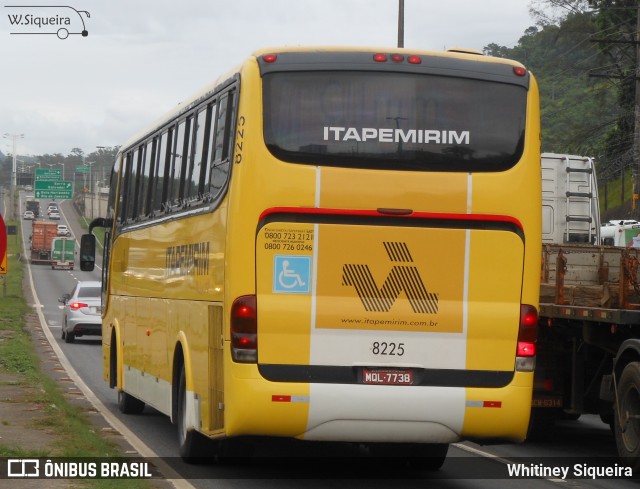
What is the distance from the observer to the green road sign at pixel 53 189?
345 ft

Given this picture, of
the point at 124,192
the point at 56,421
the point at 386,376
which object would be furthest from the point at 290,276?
the point at 124,192

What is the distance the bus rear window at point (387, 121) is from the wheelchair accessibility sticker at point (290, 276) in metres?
0.82

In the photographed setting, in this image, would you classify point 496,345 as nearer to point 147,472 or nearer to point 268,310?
point 268,310

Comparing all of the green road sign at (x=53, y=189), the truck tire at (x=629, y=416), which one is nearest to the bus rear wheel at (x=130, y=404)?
the truck tire at (x=629, y=416)

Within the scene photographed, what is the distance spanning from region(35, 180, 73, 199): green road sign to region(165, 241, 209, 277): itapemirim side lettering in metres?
92.9

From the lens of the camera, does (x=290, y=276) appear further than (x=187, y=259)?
No

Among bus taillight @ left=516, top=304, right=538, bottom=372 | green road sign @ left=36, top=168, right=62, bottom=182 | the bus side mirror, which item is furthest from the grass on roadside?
green road sign @ left=36, top=168, right=62, bottom=182

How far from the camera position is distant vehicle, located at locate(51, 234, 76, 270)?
94562 mm

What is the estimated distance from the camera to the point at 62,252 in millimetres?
94625

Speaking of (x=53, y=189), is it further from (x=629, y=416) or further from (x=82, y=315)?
(x=629, y=416)

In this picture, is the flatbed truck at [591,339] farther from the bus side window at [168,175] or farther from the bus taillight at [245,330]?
the bus side window at [168,175]

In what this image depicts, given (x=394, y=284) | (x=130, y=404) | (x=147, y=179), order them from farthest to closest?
(x=130, y=404) → (x=147, y=179) → (x=394, y=284)

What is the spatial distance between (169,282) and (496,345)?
14.2 ft

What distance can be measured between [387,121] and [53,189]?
97.4m
